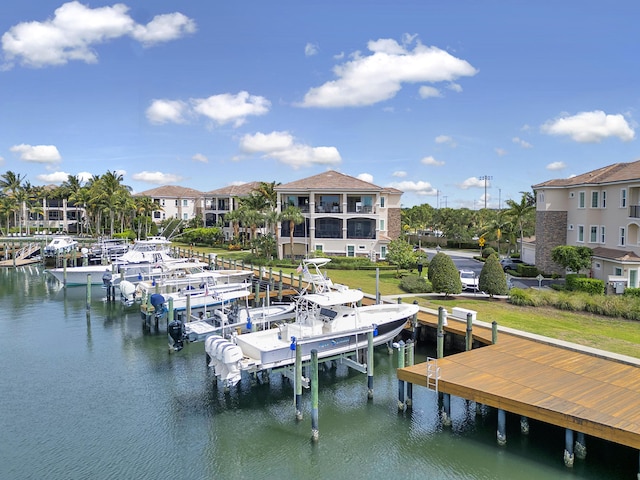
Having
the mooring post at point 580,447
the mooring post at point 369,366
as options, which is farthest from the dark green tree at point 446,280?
the mooring post at point 580,447

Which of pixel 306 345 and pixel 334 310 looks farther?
pixel 334 310

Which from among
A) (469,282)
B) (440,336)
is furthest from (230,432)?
(469,282)

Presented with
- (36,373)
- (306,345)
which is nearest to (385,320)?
(306,345)

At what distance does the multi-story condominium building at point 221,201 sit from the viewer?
259 feet

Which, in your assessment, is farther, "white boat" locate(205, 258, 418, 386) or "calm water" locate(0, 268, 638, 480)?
"white boat" locate(205, 258, 418, 386)

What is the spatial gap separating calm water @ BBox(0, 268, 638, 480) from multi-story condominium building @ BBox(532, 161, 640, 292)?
54.2 ft

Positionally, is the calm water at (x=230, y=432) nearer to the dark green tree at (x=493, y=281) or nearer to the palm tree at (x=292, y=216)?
the dark green tree at (x=493, y=281)

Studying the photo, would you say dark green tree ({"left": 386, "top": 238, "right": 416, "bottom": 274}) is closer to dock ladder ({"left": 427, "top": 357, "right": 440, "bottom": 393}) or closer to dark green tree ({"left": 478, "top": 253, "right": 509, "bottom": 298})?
dark green tree ({"left": 478, "top": 253, "right": 509, "bottom": 298})

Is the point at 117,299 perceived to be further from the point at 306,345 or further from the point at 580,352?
the point at 580,352

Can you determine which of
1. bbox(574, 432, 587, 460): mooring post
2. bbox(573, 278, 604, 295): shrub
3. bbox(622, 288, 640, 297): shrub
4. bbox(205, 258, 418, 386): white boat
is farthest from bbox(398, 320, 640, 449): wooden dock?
bbox(573, 278, 604, 295): shrub

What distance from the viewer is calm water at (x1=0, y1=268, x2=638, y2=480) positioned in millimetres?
14094

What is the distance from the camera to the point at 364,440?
1568cm

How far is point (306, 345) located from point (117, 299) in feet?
77.2

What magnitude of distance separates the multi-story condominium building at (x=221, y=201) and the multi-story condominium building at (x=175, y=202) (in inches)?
295
